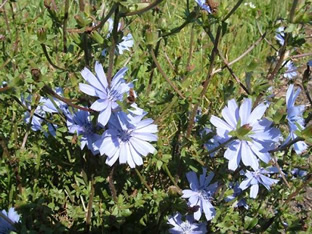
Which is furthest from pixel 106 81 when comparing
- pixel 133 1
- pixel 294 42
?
pixel 294 42

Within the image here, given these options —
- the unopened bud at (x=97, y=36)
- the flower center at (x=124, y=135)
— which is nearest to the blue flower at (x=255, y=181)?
the flower center at (x=124, y=135)

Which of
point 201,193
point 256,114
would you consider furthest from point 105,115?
point 201,193

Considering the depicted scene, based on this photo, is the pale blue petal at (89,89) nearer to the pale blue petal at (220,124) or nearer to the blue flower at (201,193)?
the pale blue petal at (220,124)

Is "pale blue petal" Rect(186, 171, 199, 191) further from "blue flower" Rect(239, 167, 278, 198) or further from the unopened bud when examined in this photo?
the unopened bud

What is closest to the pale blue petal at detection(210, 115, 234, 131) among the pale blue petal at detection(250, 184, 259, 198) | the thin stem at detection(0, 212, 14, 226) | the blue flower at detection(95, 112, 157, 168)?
the blue flower at detection(95, 112, 157, 168)

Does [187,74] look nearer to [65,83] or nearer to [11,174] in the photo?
[65,83]

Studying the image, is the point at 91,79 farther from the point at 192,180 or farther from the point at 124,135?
the point at 192,180
